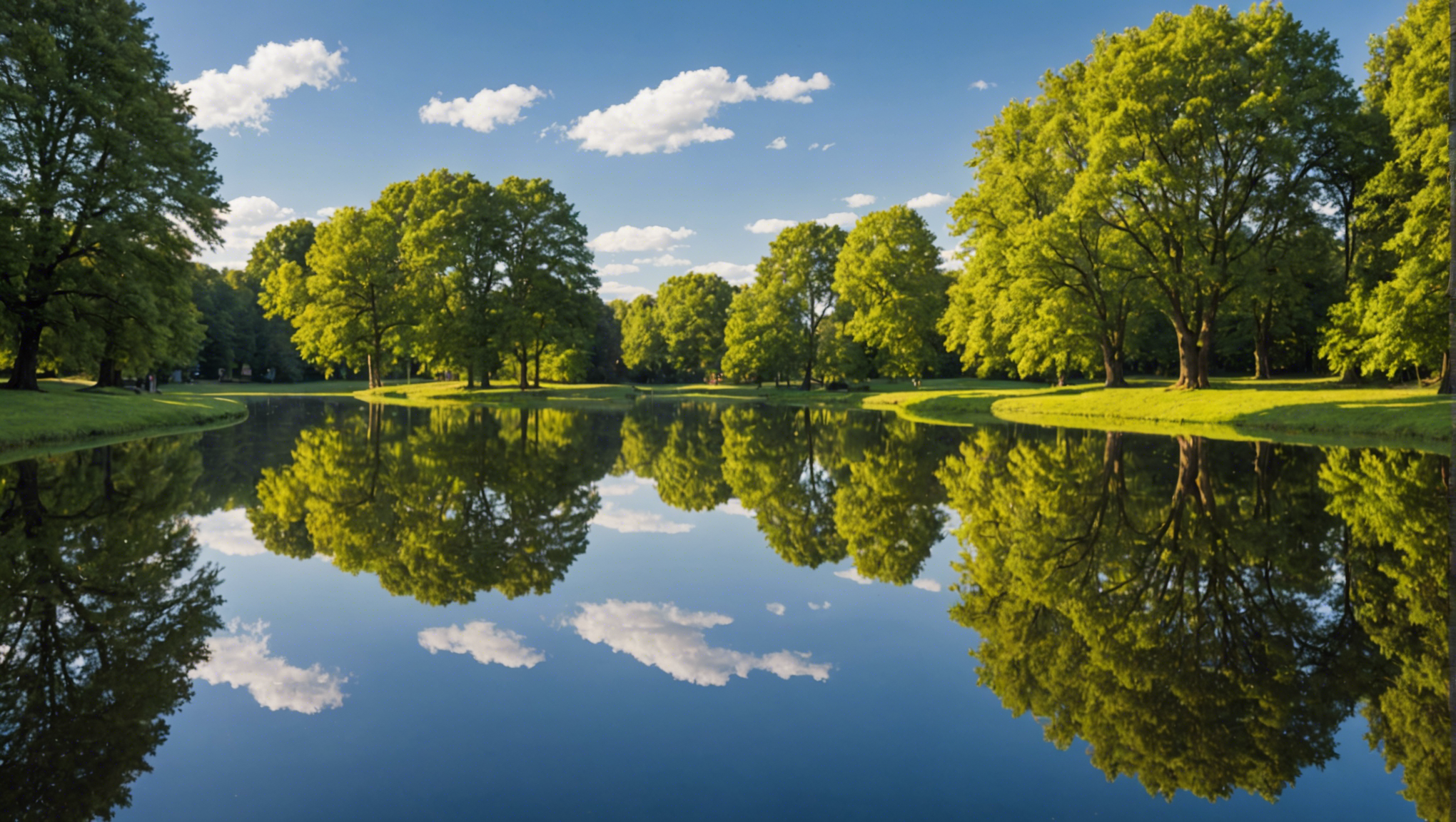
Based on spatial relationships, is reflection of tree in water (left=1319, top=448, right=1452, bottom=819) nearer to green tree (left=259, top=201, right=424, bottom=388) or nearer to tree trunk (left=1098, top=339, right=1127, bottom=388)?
tree trunk (left=1098, top=339, right=1127, bottom=388)

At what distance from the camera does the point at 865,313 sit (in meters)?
54.7

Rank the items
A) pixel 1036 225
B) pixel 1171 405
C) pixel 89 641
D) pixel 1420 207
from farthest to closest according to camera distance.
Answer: pixel 1036 225 → pixel 1171 405 → pixel 1420 207 → pixel 89 641

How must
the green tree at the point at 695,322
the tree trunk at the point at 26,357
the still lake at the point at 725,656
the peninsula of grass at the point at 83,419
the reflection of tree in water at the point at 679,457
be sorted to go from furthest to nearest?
the green tree at the point at 695,322
the tree trunk at the point at 26,357
the peninsula of grass at the point at 83,419
the reflection of tree in water at the point at 679,457
the still lake at the point at 725,656

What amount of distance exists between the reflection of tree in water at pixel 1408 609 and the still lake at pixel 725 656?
3cm

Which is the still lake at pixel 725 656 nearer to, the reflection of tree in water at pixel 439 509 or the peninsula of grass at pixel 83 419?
the reflection of tree in water at pixel 439 509

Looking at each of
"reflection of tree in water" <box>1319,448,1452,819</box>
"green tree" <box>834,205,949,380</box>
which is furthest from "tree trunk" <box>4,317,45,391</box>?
"green tree" <box>834,205,949,380</box>

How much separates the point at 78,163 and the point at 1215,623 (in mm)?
36213

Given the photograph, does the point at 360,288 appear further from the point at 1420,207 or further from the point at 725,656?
the point at 1420,207

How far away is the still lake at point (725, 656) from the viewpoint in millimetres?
3852

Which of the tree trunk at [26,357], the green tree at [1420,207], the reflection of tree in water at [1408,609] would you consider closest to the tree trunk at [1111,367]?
the green tree at [1420,207]

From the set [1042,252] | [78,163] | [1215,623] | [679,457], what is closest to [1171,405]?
[1042,252]

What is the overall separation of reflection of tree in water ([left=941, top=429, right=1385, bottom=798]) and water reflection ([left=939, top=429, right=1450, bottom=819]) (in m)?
0.02

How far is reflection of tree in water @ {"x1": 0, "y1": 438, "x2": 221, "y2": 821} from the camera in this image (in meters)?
3.87

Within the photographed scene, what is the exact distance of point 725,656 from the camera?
5.61 m
